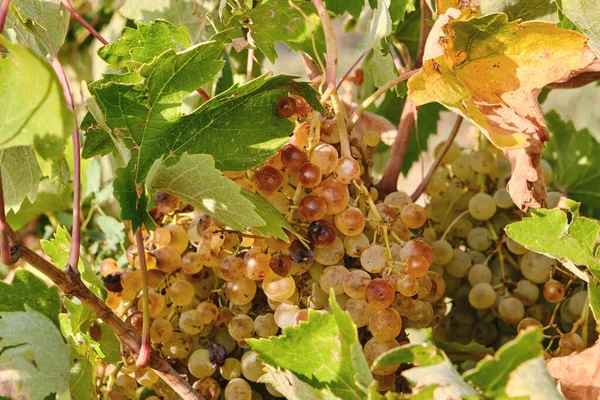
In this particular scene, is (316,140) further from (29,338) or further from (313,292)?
(29,338)

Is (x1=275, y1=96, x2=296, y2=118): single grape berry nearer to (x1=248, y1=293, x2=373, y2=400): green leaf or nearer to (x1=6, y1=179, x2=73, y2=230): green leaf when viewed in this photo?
(x1=248, y1=293, x2=373, y2=400): green leaf

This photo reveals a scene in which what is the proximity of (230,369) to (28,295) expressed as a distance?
0.54 ft

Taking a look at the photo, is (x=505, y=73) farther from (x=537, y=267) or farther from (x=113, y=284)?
(x=113, y=284)

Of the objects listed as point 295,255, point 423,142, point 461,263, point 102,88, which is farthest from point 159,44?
point 423,142

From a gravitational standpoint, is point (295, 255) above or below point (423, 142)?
above

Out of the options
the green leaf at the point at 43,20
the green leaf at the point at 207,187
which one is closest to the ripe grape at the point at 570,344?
the green leaf at the point at 207,187

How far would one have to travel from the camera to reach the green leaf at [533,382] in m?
0.34

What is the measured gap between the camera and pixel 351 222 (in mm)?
502

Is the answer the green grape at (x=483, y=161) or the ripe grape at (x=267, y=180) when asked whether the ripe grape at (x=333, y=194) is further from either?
the green grape at (x=483, y=161)

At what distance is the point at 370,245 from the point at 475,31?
0.57 feet

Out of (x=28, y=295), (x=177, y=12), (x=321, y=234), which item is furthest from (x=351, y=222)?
(x=177, y=12)

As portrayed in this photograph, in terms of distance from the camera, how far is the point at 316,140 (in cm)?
53

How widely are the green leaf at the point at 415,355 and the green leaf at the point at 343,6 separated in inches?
17.7

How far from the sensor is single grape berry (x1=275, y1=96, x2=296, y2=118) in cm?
52
